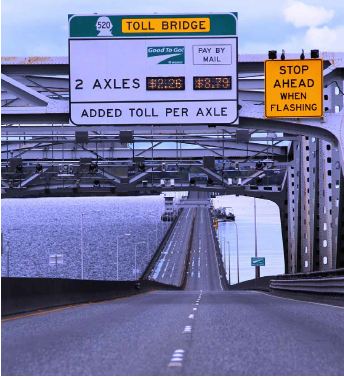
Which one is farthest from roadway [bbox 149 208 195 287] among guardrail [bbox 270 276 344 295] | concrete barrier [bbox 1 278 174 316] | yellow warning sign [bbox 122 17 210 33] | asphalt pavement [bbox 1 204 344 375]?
asphalt pavement [bbox 1 204 344 375]

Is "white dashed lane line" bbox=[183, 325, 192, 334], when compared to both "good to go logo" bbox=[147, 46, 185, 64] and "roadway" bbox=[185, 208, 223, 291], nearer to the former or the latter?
"good to go logo" bbox=[147, 46, 185, 64]

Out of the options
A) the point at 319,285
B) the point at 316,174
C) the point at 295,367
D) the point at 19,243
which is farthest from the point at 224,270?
the point at 295,367

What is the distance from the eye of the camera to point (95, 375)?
898 centimetres

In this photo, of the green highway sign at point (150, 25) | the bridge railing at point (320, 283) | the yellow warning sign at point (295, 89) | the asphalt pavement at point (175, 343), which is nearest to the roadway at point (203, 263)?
the bridge railing at point (320, 283)

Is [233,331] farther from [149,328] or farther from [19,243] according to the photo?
[19,243]

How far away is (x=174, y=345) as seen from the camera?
39.2ft

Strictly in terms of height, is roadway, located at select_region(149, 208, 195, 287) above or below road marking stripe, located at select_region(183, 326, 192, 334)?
below

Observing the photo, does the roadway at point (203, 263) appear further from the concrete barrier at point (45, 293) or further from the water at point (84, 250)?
the concrete barrier at point (45, 293)

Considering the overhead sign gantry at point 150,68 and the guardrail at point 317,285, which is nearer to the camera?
the overhead sign gantry at point 150,68

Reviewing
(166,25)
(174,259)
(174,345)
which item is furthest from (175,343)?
(174,259)

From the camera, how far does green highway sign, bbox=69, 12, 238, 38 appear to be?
22078mm

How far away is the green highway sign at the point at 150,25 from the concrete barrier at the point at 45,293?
272 inches

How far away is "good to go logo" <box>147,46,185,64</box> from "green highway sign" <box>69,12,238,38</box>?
1.27ft

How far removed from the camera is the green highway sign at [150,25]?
22.1 metres
